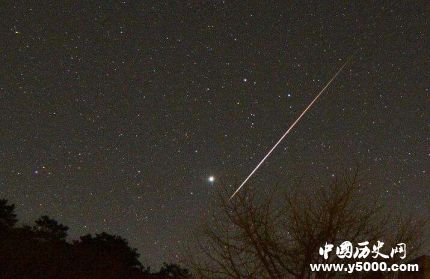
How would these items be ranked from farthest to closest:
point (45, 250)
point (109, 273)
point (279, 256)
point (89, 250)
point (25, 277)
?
point (89, 250)
point (109, 273)
point (45, 250)
point (25, 277)
point (279, 256)

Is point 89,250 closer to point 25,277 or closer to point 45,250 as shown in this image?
point 45,250

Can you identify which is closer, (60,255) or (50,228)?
(60,255)

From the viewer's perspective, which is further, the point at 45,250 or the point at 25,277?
the point at 45,250

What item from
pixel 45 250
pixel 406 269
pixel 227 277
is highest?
pixel 45 250

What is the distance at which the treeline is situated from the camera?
50.6ft

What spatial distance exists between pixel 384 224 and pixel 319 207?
3.79ft

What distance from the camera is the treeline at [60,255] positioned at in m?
15.4

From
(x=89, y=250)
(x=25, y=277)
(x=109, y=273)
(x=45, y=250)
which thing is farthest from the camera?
(x=89, y=250)

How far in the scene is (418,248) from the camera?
796cm

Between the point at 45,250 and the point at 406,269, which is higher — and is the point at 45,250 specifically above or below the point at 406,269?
above

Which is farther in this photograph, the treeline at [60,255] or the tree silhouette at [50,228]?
the tree silhouette at [50,228]

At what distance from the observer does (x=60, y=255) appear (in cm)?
1834

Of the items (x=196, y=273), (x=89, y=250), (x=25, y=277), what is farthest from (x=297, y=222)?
(x=89, y=250)

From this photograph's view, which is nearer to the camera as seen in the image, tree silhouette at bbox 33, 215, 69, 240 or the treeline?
the treeline
